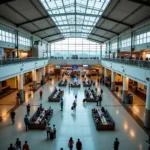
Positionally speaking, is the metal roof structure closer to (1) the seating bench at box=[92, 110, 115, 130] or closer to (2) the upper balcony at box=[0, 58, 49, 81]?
(2) the upper balcony at box=[0, 58, 49, 81]

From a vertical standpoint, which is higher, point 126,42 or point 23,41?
point 23,41

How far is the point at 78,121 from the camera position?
15.9 meters

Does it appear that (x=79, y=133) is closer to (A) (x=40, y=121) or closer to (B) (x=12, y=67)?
(A) (x=40, y=121)

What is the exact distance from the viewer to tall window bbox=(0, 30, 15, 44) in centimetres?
2245

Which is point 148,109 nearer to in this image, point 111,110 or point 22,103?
point 111,110

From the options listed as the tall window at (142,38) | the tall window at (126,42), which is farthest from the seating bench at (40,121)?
the tall window at (126,42)

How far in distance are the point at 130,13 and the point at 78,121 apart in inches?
512

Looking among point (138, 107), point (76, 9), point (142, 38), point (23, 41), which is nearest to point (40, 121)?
point (138, 107)

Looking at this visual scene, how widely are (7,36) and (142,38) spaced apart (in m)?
16.8

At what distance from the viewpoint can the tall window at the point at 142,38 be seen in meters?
21.7

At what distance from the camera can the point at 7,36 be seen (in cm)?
2388


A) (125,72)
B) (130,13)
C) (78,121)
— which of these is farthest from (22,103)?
(130,13)

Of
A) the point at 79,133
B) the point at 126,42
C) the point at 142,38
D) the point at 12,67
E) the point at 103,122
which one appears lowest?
the point at 79,133

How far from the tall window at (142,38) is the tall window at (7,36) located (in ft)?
54.9
